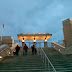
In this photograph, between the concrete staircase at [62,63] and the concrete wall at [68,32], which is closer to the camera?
the concrete staircase at [62,63]

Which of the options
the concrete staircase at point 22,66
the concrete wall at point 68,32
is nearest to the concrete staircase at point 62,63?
the concrete staircase at point 22,66

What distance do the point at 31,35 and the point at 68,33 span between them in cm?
766

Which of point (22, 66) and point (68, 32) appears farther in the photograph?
point (68, 32)

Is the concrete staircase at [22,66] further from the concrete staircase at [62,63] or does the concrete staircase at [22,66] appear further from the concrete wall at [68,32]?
the concrete wall at [68,32]

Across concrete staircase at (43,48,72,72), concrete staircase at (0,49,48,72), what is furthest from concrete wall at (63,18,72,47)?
concrete staircase at (0,49,48,72)

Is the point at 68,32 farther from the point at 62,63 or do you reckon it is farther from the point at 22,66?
the point at 22,66

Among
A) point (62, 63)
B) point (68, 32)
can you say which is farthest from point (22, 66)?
point (68, 32)

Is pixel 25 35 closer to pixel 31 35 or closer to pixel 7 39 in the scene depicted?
pixel 31 35

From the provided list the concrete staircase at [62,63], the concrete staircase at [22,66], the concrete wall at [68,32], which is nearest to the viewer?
the concrete staircase at [22,66]

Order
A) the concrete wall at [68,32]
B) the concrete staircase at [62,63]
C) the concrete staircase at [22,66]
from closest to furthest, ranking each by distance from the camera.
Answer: the concrete staircase at [22,66], the concrete staircase at [62,63], the concrete wall at [68,32]

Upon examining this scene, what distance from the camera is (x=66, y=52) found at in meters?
11.2

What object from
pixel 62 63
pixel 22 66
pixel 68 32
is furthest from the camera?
pixel 68 32

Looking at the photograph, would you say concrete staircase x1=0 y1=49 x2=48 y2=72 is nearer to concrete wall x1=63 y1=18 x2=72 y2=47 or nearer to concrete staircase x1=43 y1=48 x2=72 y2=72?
concrete staircase x1=43 y1=48 x2=72 y2=72

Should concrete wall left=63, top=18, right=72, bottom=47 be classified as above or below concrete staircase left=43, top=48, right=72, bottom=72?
above
